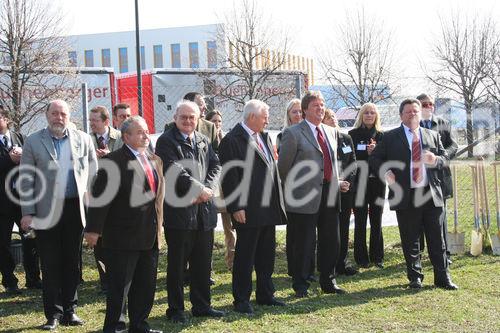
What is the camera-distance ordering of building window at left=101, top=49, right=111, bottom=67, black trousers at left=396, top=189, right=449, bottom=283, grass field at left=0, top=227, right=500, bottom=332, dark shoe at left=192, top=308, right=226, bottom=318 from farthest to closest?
building window at left=101, top=49, right=111, bottom=67
black trousers at left=396, top=189, right=449, bottom=283
dark shoe at left=192, top=308, right=226, bottom=318
grass field at left=0, top=227, right=500, bottom=332

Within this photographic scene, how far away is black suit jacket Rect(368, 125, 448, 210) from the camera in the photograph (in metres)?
7.60

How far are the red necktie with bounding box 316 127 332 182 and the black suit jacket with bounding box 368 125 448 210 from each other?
25.3 inches

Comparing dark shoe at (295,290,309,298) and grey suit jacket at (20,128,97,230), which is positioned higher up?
grey suit jacket at (20,128,97,230)

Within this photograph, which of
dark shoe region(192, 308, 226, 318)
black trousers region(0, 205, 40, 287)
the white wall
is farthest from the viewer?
the white wall

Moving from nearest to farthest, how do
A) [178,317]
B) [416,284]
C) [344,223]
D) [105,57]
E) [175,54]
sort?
1. [178,317]
2. [416,284]
3. [344,223]
4. [175,54]
5. [105,57]

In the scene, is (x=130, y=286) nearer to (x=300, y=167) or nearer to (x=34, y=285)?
(x=300, y=167)

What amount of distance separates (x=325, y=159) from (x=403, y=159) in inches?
34.5

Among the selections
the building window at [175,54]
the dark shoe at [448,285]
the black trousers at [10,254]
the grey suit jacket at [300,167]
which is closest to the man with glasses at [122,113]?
the black trousers at [10,254]

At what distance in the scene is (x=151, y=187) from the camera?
571 cm

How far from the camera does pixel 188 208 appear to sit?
6262 mm

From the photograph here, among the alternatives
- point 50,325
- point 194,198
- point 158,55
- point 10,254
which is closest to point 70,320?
point 50,325

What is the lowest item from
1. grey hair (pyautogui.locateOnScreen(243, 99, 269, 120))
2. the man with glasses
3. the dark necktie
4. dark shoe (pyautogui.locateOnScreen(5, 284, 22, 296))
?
dark shoe (pyautogui.locateOnScreen(5, 284, 22, 296))

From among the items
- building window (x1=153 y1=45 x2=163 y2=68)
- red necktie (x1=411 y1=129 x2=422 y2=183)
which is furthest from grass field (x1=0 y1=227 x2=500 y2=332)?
building window (x1=153 y1=45 x2=163 y2=68)

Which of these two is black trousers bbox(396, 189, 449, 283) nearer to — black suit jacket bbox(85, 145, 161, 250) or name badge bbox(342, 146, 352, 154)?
name badge bbox(342, 146, 352, 154)
